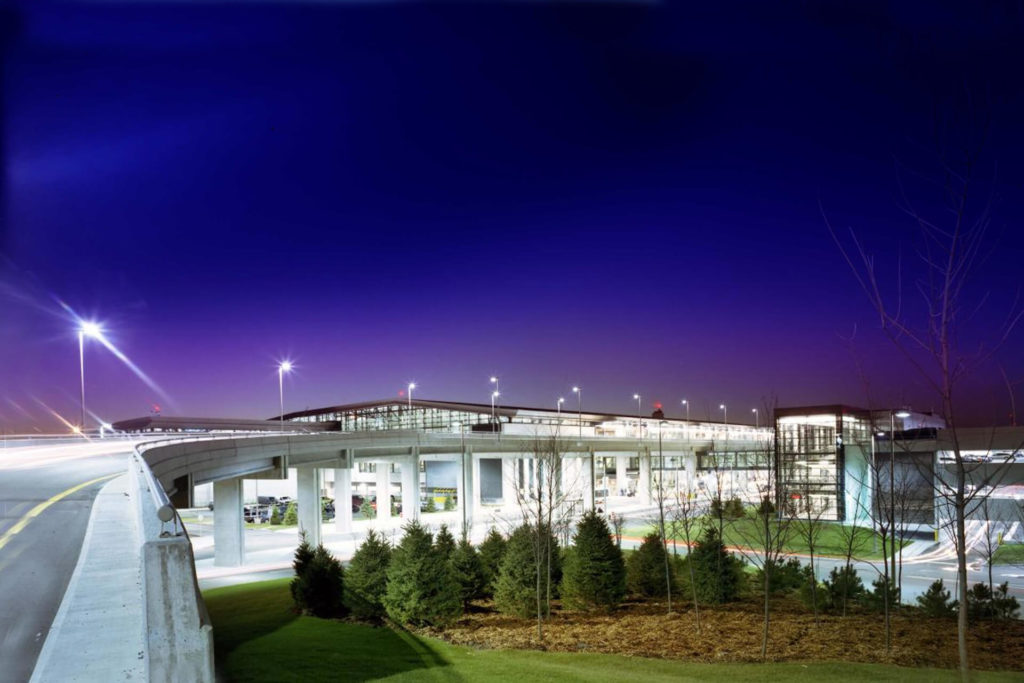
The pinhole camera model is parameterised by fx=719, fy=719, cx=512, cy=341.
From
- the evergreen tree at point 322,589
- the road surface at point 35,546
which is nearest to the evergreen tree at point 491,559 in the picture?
the evergreen tree at point 322,589

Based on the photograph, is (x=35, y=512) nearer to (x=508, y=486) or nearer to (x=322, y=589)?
(x=322, y=589)

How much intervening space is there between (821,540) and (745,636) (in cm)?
3275

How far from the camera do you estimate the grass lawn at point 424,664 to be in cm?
1499

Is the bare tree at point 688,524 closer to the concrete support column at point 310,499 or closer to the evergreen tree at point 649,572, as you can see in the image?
the evergreen tree at point 649,572

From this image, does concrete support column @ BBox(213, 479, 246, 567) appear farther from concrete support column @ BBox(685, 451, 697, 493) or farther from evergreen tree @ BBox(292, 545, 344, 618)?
concrete support column @ BBox(685, 451, 697, 493)

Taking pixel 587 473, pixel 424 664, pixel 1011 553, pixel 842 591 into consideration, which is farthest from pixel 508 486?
pixel 424 664

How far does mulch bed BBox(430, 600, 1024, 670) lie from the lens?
17.6 metres

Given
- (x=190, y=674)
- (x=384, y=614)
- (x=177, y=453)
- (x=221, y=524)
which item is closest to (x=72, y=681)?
(x=190, y=674)

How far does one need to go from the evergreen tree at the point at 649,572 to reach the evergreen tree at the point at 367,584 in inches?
372

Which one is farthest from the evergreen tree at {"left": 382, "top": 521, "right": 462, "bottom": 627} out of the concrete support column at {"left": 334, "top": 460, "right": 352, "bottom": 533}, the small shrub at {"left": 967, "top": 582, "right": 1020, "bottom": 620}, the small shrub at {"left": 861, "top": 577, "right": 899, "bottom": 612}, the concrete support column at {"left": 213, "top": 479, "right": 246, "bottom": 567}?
the concrete support column at {"left": 334, "top": 460, "right": 352, "bottom": 533}

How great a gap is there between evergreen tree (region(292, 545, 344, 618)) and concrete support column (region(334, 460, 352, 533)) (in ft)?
105

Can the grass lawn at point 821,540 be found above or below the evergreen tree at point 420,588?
below

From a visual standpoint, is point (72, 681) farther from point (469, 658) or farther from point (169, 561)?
point (469, 658)

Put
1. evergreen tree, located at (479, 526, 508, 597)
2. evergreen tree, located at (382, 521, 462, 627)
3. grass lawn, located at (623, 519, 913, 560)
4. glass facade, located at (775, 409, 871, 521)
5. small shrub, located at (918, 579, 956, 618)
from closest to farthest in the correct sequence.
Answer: evergreen tree, located at (382, 521, 462, 627), small shrub, located at (918, 579, 956, 618), evergreen tree, located at (479, 526, 508, 597), grass lawn, located at (623, 519, 913, 560), glass facade, located at (775, 409, 871, 521)
